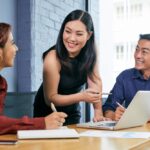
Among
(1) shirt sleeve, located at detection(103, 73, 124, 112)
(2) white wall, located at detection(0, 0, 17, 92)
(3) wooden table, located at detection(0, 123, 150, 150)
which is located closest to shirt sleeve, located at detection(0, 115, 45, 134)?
(3) wooden table, located at detection(0, 123, 150, 150)

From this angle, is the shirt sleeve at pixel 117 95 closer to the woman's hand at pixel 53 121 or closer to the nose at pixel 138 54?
the nose at pixel 138 54

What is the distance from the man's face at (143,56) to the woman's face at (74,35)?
39 centimetres

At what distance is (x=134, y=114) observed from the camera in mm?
1534

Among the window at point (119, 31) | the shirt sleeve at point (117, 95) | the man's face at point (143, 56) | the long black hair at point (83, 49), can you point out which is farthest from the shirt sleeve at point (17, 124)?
the window at point (119, 31)

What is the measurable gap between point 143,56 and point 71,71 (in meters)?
0.49

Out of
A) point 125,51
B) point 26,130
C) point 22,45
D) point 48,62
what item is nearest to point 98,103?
point 48,62

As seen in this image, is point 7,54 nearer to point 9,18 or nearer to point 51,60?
point 51,60

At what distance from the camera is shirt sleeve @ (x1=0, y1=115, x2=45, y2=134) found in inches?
51.9

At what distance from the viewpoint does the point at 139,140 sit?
1191 mm

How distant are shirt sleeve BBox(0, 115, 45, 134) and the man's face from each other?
95cm

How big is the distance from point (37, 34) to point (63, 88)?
112cm

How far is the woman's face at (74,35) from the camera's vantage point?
1.92 meters

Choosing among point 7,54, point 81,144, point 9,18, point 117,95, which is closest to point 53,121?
point 81,144

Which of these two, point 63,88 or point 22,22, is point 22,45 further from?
point 63,88
